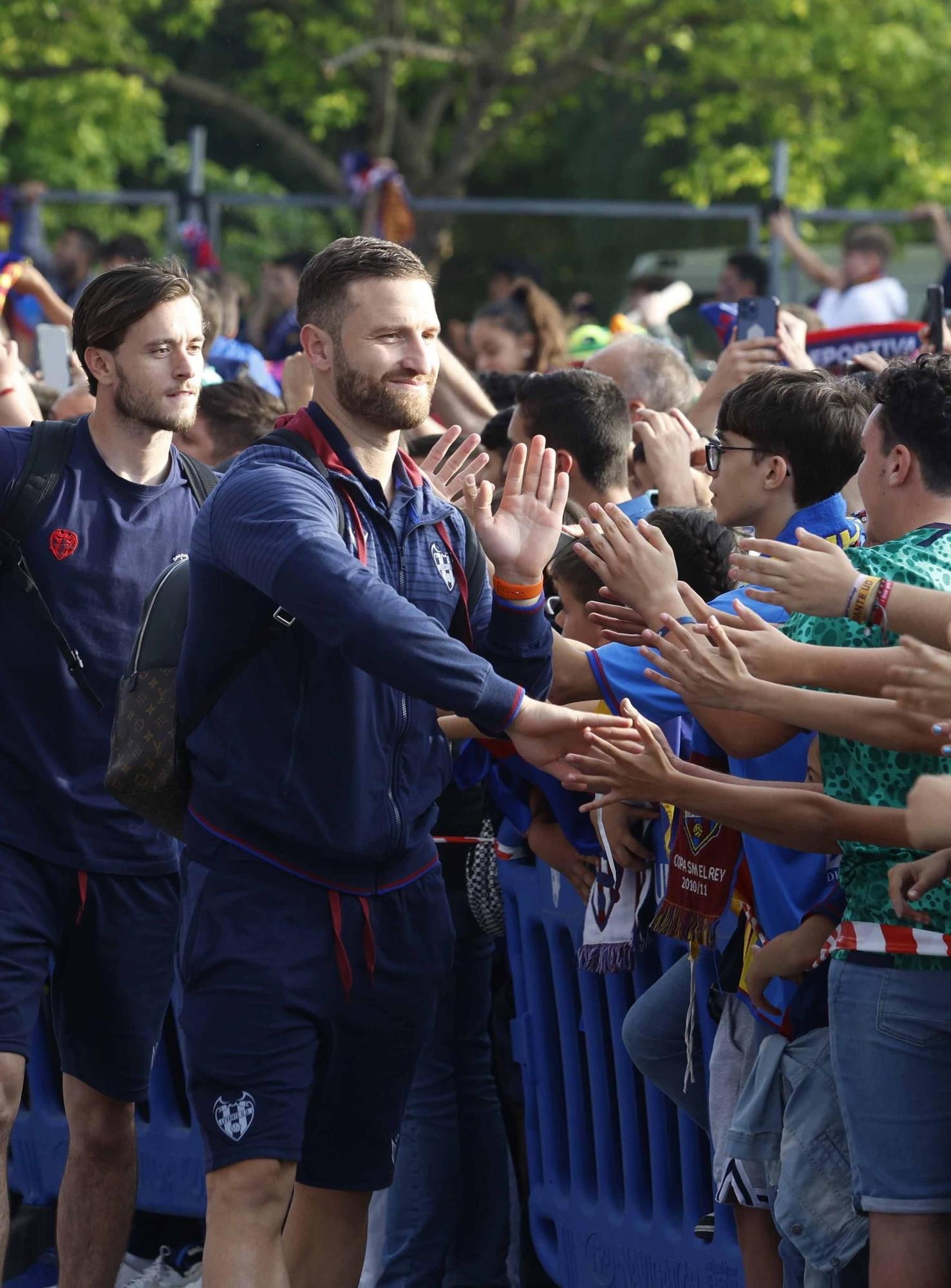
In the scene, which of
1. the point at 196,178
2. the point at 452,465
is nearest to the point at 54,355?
the point at 452,465

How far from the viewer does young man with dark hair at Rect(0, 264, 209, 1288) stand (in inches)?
183

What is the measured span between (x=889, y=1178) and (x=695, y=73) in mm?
18523

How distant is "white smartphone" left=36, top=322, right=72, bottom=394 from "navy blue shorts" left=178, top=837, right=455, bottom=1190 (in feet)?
13.1

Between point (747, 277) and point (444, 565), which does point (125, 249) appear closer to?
point (747, 277)

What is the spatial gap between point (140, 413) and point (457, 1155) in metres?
2.12

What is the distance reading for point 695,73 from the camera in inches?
805

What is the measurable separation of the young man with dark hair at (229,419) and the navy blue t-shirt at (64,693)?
1527 mm

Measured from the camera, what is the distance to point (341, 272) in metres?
3.86

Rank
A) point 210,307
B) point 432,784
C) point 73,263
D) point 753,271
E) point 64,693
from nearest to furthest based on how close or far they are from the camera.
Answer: point 432,784, point 64,693, point 210,307, point 753,271, point 73,263

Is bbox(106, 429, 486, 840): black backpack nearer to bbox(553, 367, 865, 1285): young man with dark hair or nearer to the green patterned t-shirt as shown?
bbox(553, 367, 865, 1285): young man with dark hair

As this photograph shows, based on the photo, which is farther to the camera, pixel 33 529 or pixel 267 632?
pixel 33 529

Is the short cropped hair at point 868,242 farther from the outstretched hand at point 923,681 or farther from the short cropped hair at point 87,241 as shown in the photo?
the outstretched hand at point 923,681

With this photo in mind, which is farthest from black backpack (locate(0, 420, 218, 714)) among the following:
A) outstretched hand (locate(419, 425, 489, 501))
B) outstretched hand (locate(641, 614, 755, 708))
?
outstretched hand (locate(641, 614, 755, 708))

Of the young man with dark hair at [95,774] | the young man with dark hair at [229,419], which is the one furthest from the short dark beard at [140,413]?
the young man with dark hair at [229,419]
